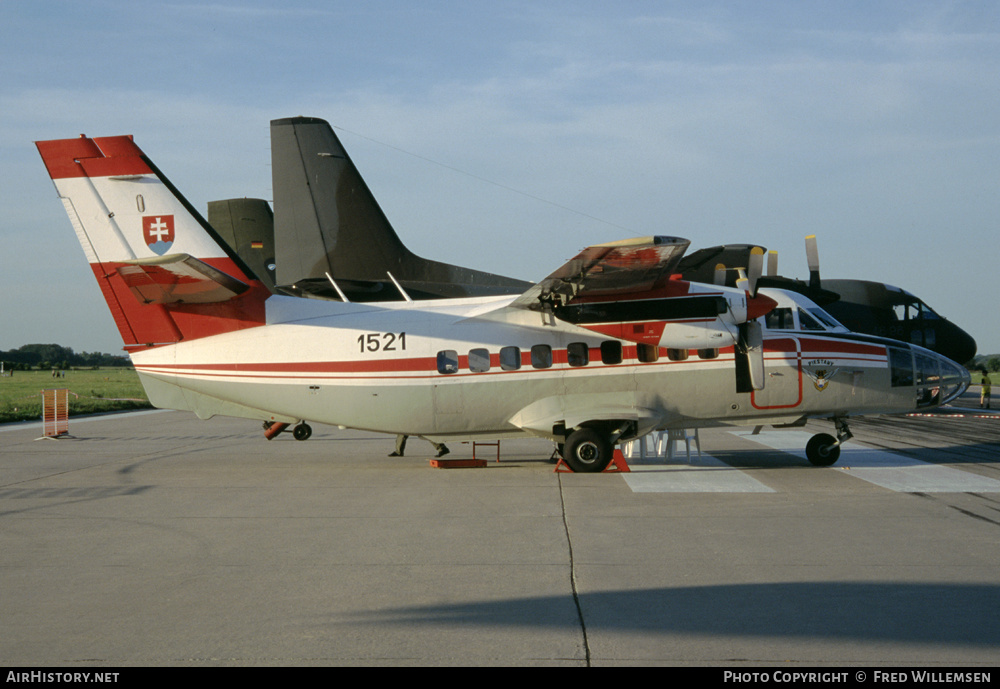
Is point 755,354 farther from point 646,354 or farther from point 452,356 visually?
point 452,356

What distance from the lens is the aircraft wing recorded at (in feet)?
40.0

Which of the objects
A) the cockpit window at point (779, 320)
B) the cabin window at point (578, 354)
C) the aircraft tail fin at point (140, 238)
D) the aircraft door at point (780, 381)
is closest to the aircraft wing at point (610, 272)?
the cabin window at point (578, 354)

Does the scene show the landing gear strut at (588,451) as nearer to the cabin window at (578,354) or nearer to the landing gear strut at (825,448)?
the cabin window at (578,354)

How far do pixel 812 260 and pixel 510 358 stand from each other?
1041cm

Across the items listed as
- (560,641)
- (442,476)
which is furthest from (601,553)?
(442,476)

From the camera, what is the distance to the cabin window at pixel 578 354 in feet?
50.3

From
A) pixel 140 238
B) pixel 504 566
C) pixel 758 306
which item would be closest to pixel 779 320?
pixel 758 306

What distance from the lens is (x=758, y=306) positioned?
49.5 feet

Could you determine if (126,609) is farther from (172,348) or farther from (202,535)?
(172,348)

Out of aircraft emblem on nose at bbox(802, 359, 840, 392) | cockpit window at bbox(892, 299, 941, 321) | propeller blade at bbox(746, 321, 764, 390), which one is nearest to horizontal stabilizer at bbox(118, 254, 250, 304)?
propeller blade at bbox(746, 321, 764, 390)

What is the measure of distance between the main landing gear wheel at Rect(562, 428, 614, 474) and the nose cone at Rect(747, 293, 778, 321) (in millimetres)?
3571

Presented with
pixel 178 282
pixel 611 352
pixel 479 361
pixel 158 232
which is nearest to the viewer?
pixel 178 282

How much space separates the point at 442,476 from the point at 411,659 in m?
9.82
